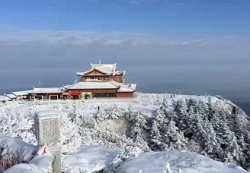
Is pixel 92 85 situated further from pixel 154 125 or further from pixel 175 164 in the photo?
pixel 175 164

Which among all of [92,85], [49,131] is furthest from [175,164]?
[92,85]

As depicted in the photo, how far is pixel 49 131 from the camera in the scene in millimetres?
5758

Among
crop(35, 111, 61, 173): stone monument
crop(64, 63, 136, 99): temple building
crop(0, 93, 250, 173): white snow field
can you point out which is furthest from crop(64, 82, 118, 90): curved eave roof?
crop(35, 111, 61, 173): stone monument

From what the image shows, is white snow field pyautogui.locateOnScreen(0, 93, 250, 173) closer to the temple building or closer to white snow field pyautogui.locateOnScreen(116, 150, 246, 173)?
the temple building

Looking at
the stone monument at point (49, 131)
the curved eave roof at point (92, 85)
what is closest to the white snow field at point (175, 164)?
the stone monument at point (49, 131)

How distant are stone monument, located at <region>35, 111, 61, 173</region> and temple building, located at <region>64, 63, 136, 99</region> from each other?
27.0m

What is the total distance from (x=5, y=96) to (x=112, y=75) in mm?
10806

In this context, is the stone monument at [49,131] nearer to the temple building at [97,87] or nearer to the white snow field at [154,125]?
the white snow field at [154,125]

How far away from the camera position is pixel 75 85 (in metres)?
34.2

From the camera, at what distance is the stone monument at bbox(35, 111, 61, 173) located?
5.68 m

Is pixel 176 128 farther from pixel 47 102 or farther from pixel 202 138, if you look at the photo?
pixel 47 102

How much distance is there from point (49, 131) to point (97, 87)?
27.8m

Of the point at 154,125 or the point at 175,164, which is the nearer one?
the point at 175,164

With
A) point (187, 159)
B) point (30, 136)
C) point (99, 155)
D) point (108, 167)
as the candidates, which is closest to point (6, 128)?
point (30, 136)
